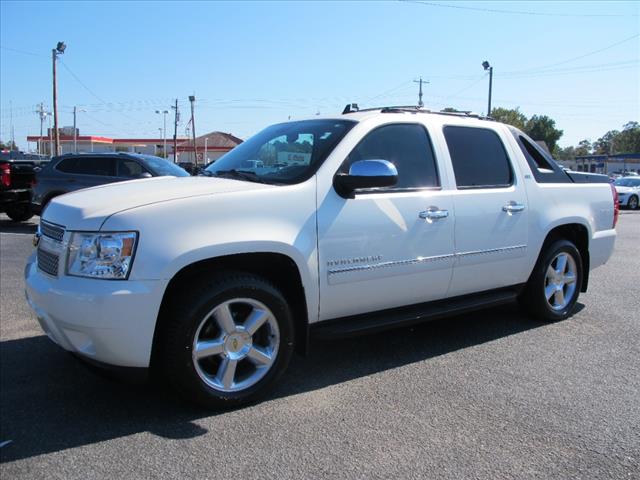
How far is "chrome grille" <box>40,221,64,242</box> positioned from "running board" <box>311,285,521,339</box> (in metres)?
1.65

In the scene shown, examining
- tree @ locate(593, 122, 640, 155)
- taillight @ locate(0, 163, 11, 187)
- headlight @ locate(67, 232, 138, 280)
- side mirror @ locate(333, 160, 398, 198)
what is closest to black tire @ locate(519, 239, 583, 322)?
side mirror @ locate(333, 160, 398, 198)

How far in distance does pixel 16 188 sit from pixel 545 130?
11546cm

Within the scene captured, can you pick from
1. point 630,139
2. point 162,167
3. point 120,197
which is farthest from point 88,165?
point 630,139

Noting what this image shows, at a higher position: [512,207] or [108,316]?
[512,207]

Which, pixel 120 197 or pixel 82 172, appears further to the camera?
pixel 82 172

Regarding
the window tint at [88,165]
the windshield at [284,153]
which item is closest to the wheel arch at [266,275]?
the windshield at [284,153]

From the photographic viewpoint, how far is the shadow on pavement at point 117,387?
123 inches

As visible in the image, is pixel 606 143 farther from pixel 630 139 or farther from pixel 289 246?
pixel 289 246

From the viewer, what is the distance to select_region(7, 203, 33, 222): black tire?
528 inches

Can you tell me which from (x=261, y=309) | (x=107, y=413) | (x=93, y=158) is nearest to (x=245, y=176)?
(x=261, y=309)

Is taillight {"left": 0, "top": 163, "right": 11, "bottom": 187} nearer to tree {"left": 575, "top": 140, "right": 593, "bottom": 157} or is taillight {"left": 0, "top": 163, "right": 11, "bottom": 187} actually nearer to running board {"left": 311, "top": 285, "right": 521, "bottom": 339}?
running board {"left": 311, "top": 285, "right": 521, "bottom": 339}

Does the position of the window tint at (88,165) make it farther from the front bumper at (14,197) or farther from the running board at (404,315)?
the running board at (404,315)

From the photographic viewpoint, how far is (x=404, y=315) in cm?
411

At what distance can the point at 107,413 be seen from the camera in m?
3.34
